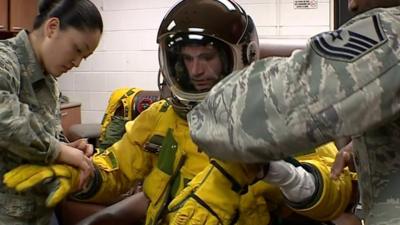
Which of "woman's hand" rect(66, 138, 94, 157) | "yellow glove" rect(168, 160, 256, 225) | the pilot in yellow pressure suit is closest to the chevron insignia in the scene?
the pilot in yellow pressure suit

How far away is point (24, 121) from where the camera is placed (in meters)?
1.13

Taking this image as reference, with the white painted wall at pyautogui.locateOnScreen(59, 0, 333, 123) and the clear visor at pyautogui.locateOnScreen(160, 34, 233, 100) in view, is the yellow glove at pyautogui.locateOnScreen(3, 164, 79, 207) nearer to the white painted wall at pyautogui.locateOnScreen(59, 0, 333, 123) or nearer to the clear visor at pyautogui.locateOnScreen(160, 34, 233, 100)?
the clear visor at pyautogui.locateOnScreen(160, 34, 233, 100)

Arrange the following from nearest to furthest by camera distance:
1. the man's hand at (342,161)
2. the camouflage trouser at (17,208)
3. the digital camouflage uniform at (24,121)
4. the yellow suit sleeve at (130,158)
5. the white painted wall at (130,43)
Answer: the man's hand at (342,161) < the digital camouflage uniform at (24,121) < the camouflage trouser at (17,208) < the yellow suit sleeve at (130,158) < the white painted wall at (130,43)

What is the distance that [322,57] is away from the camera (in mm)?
625

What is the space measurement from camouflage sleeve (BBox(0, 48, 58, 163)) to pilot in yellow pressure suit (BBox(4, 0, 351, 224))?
0.05 metres

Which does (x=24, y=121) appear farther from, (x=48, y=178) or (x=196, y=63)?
(x=196, y=63)

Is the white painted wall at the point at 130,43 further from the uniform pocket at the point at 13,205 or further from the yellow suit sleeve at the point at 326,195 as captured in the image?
the uniform pocket at the point at 13,205

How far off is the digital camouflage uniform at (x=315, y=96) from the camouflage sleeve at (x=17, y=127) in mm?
591

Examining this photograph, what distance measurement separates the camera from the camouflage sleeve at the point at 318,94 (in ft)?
1.99

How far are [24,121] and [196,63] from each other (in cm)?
49

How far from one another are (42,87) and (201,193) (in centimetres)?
57

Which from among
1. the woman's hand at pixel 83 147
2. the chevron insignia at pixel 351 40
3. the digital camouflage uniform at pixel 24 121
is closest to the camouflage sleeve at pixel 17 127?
the digital camouflage uniform at pixel 24 121

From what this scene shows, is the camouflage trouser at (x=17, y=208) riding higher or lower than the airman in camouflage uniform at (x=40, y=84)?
lower

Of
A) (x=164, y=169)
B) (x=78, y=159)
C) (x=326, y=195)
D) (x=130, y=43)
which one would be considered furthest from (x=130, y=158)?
(x=130, y=43)
